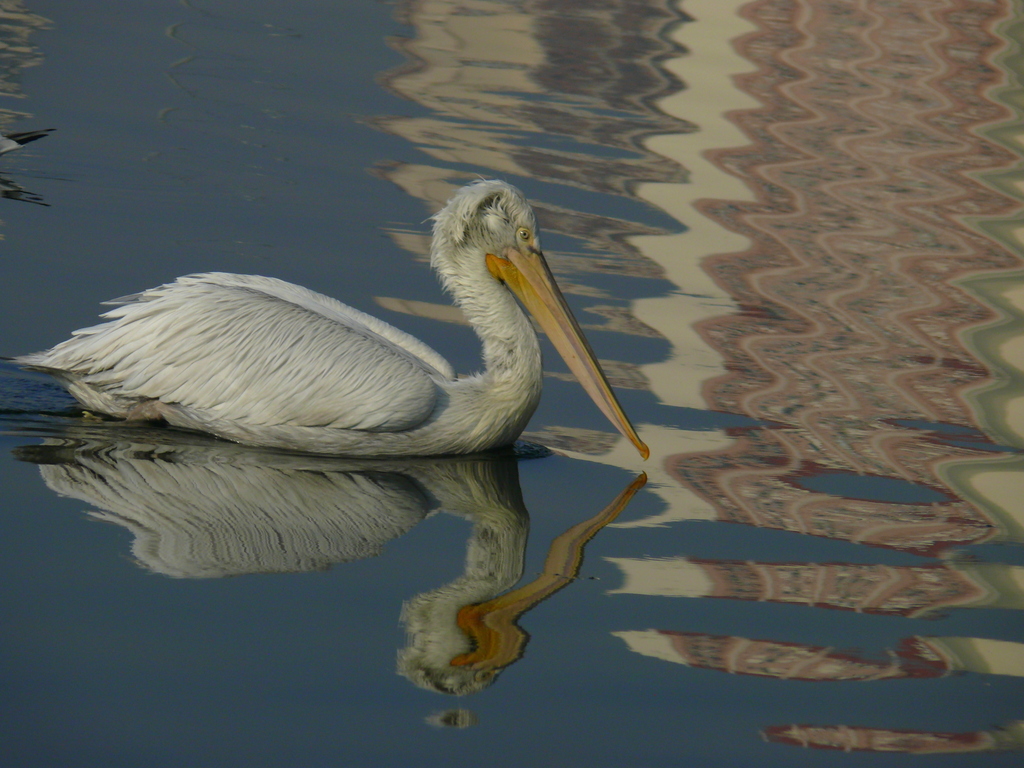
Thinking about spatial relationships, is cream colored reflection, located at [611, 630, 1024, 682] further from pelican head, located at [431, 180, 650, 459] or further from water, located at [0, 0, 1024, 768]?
pelican head, located at [431, 180, 650, 459]

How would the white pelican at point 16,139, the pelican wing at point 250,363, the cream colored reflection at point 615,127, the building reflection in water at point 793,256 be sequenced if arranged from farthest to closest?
the white pelican at point 16,139 → the cream colored reflection at point 615,127 → the pelican wing at point 250,363 → the building reflection in water at point 793,256

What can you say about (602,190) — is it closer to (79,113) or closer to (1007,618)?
(79,113)

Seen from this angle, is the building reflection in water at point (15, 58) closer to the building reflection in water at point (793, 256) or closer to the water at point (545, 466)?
the water at point (545, 466)

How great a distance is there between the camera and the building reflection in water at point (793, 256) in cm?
402

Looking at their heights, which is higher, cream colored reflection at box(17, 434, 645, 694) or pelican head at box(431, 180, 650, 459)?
pelican head at box(431, 180, 650, 459)

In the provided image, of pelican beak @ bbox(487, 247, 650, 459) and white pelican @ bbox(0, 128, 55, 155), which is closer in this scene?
pelican beak @ bbox(487, 247, 650, 459)

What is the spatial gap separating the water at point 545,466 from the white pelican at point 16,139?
0.14m

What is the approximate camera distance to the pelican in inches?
178

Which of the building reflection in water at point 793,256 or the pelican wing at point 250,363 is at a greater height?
the pelican wing at point 250,363

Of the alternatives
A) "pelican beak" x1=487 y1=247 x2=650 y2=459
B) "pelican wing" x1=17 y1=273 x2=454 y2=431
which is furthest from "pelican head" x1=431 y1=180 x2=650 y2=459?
"pelican wing" x1=17 y1=273 x2=454 y2=431

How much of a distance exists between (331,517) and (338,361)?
673mm

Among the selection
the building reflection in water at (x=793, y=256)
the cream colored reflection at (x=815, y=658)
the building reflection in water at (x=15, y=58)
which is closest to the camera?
the cream colored reflection at (x=815, y=658)

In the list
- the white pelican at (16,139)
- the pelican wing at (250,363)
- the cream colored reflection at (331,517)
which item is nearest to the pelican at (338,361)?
the pelican wing at (250,363)

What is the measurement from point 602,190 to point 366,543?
184 inches
